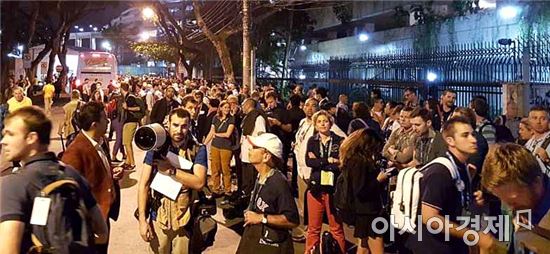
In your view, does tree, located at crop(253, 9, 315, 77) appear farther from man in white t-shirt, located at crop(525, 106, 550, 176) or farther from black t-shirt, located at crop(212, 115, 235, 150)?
man in white t-shirt, located at crop(525, 106, 550, 176)

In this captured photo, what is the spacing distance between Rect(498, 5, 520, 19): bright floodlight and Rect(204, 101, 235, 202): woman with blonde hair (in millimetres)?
7132

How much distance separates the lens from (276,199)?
479 centimetres

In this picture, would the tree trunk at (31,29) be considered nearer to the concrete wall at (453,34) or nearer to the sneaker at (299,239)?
the concrete wall at (453,34)

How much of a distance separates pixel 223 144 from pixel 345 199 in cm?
Result: 460

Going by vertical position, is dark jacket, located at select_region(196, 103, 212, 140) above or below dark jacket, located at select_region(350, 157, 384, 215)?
above

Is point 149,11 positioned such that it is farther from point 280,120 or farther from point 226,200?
point 226,200

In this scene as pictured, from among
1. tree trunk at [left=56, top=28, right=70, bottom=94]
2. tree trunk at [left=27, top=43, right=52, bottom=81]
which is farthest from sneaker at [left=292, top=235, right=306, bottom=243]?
tree trunk at [left=56, top=28, right=70, bottom=94]

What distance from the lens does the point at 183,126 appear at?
206 inches

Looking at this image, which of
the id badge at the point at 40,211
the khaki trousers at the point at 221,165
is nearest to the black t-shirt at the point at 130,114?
the khaki trousers at the point at 221,165

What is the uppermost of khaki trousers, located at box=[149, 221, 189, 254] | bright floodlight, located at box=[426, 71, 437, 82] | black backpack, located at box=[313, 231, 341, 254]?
bright floodlight, located at box=[426, 71, 437, 82]

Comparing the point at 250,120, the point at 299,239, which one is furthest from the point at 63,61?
the point at 299,239

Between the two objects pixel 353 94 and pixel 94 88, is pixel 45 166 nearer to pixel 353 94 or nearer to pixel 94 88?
pixel 353 94

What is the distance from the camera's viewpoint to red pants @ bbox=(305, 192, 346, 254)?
719 cm

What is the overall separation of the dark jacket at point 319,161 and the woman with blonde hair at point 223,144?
10.5ft
